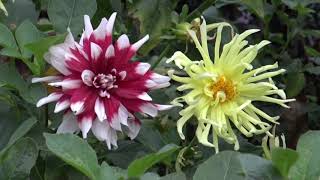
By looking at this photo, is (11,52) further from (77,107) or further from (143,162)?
(143,162)

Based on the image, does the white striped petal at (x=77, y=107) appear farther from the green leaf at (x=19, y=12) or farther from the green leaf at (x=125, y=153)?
the green leaf at (x=19, y=12)

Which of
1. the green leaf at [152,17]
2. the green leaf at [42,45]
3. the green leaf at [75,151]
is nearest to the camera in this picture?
the green leaf at [75,151]

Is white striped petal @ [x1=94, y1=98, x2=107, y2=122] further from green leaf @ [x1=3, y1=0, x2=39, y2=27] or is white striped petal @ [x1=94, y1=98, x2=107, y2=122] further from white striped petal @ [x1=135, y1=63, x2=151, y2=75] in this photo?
green leaf @ [x1=3, y1=0, x2=39, y2=27]

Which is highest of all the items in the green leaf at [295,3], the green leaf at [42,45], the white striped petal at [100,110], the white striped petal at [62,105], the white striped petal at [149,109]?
the green leaf at [42,45]

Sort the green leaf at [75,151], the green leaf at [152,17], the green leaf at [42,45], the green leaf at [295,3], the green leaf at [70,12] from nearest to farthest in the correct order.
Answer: the green leaf at [75,151] < the green leaf at [42,45] < the green leaf at [70,12] < the green leaf at [152,17] < the green leaf at [295,3]

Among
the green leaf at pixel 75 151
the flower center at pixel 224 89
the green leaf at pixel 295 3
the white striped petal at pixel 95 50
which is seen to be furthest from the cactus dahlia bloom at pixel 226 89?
the green leaf at pixel 295 3

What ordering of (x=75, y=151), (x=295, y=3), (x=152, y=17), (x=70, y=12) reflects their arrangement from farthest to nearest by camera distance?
1. (x=295, y=3)
2. (x=152, y=17)
3. (x=70, y=12)
4. (x=75, y=151)

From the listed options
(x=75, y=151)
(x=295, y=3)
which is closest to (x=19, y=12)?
(x=75, y=151)

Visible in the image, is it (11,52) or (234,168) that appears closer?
(234,168)

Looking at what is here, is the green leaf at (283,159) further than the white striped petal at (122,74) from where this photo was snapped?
No
